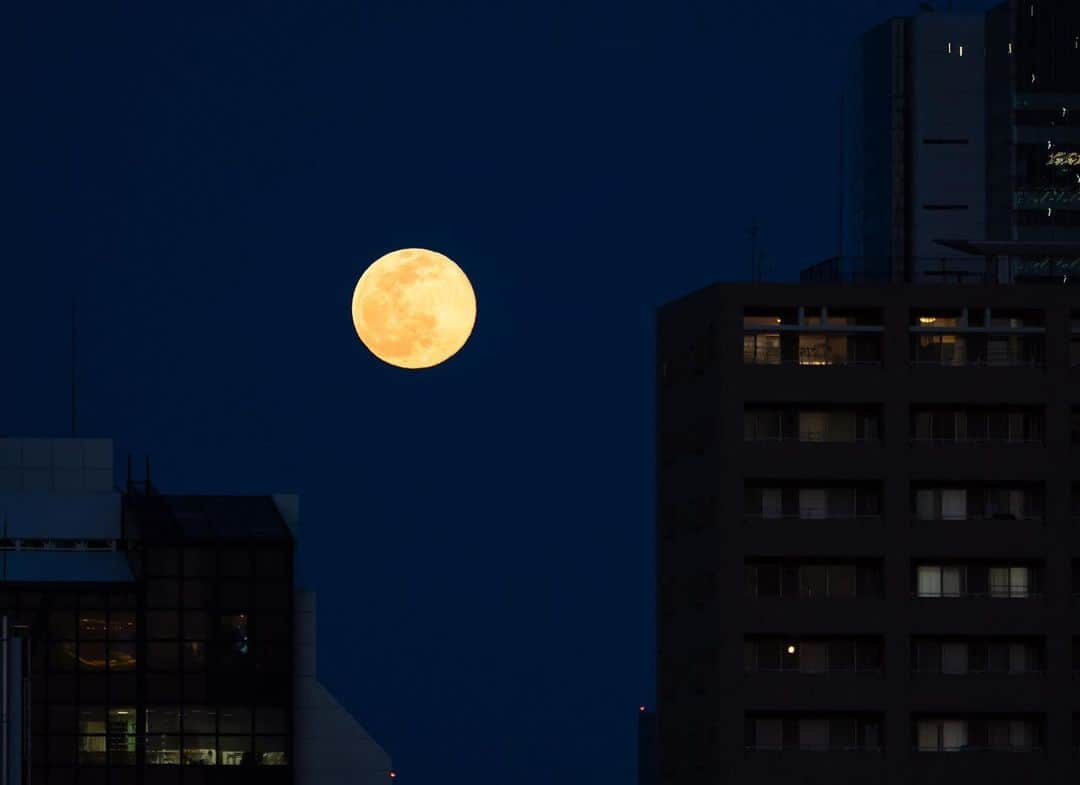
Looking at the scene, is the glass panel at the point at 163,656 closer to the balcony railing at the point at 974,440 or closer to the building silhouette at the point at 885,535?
the building silhouette at the point at 885,535

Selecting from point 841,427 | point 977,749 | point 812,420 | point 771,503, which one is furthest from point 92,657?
point 977,749

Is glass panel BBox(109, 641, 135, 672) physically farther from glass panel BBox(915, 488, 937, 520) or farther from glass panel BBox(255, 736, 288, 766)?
glass panel BBox(915, 488, 937, 520)

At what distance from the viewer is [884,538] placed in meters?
129

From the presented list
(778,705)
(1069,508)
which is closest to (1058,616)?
(1069,508)

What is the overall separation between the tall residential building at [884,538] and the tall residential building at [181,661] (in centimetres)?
2392

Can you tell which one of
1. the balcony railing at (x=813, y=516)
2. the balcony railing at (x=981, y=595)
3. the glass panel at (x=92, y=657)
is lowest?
the glass panel at (x=92, y=657)

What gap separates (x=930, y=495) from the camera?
130375mm

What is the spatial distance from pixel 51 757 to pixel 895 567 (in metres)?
44.0

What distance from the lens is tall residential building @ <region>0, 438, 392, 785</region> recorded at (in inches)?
5679

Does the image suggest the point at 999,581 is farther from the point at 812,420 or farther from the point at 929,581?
the point at 812,420

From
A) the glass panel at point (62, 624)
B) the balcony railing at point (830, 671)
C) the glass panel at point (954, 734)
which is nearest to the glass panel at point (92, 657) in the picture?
the glass panel at point (62, 624)

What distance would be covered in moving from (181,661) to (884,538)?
126ft

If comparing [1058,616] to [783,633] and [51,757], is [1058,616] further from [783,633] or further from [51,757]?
[51,757]

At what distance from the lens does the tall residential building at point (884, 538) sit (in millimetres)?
127125
